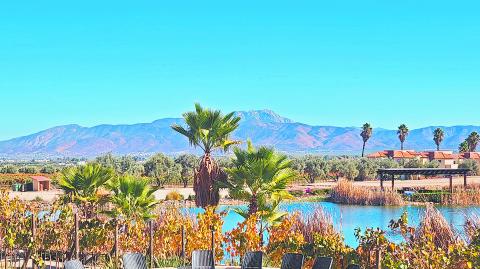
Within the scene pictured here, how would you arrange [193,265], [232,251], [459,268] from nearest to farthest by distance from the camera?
[459,268]
[193,265]
[232,251]

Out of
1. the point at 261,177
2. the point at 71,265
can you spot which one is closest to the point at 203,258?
the point at 71,265

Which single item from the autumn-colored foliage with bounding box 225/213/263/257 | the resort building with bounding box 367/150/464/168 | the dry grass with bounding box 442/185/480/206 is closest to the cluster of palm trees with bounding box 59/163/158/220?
the autumn-colored foliage with bounding box 225/213/263/257

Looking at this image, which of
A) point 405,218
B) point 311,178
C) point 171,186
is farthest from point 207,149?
point 311,178

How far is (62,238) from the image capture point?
38.8 feet

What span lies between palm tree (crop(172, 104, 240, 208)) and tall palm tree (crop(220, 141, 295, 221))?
1.40 meters

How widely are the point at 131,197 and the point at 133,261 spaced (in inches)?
212

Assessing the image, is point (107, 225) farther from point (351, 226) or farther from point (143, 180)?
point (351, 226)

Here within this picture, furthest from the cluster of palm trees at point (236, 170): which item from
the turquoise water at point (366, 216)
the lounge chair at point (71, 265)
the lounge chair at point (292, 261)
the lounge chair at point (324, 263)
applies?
the turquoise water at point (366, 216)

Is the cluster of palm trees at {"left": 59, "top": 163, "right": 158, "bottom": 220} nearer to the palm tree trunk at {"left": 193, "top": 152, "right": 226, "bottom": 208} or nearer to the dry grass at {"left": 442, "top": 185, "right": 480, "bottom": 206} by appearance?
the palm tree trunk at {"left": 193, "top": 152, "right": 226, "bottom": 208}

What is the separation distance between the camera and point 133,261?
373 inches

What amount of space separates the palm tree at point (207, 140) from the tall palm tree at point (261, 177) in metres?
1.40

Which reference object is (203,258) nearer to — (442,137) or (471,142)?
(471,142)

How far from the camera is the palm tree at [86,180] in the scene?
16.2 meters

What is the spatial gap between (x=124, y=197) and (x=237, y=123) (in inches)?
161
